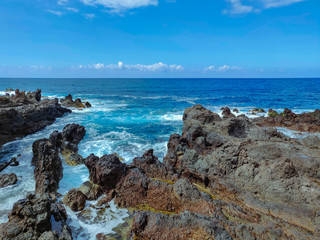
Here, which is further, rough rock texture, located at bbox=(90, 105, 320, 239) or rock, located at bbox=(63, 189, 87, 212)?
rock, located at bbox=(63, 189, 87, 212)

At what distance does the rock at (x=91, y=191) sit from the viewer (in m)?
11.9

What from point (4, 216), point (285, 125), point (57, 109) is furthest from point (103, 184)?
point (57, 109)

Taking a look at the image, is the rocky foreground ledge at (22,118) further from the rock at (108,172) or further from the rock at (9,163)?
the rock at (108,172)

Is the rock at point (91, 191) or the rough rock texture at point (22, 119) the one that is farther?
A: the rough rock texture at point (22, 119)

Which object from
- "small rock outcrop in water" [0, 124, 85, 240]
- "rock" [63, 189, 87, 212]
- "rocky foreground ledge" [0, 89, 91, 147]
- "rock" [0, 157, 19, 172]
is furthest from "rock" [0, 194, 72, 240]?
"rocky foreground ledge" [0, 89, 91, 147]

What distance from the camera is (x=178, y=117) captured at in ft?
135

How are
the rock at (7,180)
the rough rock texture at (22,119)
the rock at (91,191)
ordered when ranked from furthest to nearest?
the rough rock texture at (22,119)
the rock at (7,180)
the rock at (91,191)

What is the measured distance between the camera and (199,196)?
408 inches

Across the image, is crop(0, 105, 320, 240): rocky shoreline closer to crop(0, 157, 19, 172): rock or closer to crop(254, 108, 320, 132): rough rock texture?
crop(0, 157, 19, 172): rock

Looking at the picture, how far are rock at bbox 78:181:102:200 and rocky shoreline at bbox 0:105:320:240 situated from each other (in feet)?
0.19

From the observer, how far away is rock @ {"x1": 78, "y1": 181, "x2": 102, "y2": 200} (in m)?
11.9

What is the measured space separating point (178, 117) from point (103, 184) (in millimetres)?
30126

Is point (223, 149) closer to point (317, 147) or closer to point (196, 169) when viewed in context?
point (196, 169)

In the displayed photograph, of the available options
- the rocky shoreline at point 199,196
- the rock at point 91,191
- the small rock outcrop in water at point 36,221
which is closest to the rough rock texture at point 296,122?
the rocky shoreline at point 199,196
